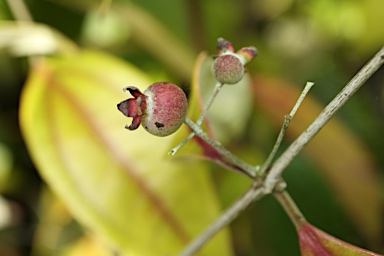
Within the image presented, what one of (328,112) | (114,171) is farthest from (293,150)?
→ (114,171)

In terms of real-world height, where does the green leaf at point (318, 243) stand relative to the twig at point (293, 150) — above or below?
below

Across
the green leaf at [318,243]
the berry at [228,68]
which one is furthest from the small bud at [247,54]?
the green leaf at [318,243]

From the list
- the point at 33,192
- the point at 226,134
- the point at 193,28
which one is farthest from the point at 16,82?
the point at 226,134

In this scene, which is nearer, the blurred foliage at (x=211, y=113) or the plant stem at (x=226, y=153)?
the plant stem at (x=226, y=153)

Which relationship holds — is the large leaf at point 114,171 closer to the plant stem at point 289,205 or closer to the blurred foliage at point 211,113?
the blurred foliage at point 211,113

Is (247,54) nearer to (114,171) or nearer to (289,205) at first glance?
(289,205)

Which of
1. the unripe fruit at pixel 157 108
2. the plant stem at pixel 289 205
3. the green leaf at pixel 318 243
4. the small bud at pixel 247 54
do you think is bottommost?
the green leaf at pixel 318 243

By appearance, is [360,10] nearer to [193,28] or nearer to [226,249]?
[193,28]
